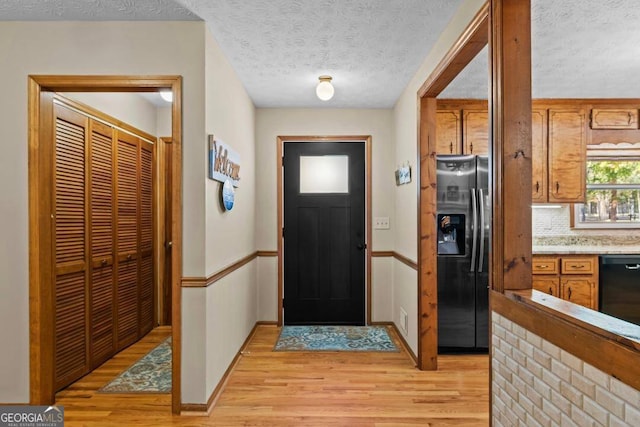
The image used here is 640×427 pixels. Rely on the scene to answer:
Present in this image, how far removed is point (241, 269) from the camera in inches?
141

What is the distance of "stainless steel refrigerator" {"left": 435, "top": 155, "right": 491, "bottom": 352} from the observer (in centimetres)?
343

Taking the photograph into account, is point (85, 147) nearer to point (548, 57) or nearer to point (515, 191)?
point (515, 191)

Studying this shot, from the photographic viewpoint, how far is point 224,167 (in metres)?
2.84

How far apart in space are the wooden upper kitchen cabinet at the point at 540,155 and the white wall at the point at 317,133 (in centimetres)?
143

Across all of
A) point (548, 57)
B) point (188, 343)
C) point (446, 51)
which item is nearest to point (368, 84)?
point (446, 51)

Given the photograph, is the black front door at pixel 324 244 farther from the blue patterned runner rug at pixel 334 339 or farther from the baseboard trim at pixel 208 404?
the baseboard trim at pixel 208 404

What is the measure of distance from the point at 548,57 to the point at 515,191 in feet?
5.88

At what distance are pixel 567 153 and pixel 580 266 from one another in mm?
1118

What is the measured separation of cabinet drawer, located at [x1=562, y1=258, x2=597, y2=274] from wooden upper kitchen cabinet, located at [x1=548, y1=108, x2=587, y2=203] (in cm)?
64

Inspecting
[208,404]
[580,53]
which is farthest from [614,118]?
[208,404]

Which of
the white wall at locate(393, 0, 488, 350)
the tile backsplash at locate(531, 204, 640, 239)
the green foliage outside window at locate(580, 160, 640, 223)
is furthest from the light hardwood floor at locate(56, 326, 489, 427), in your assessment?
the green foliage outside window at locate(580, 160, 640, 223)

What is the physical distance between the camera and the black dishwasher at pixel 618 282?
3580mm

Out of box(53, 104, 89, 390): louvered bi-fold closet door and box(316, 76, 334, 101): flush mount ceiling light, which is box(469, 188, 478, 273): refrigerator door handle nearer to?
box(316, 76, 334, 101): flush mount ceiling light

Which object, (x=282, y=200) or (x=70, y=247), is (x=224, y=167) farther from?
(x=282, y=200)
